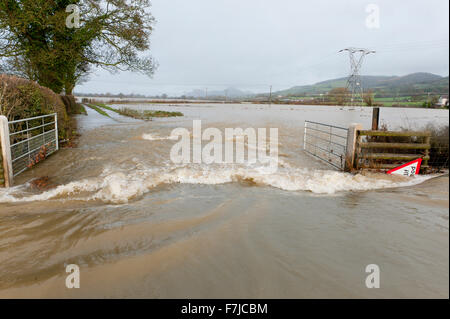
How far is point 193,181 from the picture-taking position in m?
7.15

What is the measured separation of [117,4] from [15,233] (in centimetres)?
1509

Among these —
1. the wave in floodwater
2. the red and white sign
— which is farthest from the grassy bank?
the red and white sign

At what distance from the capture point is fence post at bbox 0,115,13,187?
621 cm

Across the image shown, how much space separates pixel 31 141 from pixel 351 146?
9.34 metres

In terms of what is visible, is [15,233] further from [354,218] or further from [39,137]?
[39,137]

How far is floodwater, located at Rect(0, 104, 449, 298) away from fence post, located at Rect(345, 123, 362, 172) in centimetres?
77

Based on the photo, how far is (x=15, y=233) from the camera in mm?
4102

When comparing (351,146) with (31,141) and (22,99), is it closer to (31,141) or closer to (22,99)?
(31,141)

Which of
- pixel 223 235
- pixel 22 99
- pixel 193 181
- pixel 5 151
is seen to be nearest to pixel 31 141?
pixel 22 99

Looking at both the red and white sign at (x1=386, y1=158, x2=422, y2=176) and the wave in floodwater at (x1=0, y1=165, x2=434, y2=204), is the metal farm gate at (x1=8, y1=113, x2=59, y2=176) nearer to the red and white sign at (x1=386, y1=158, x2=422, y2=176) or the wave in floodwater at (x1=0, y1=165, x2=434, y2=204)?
the wave in floodwater at (x1=0, y1=165, x2=434, y2=204)

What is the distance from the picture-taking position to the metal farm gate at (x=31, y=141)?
7492 mm

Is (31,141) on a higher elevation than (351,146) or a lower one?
higher

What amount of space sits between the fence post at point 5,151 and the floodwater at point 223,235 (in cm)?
37
